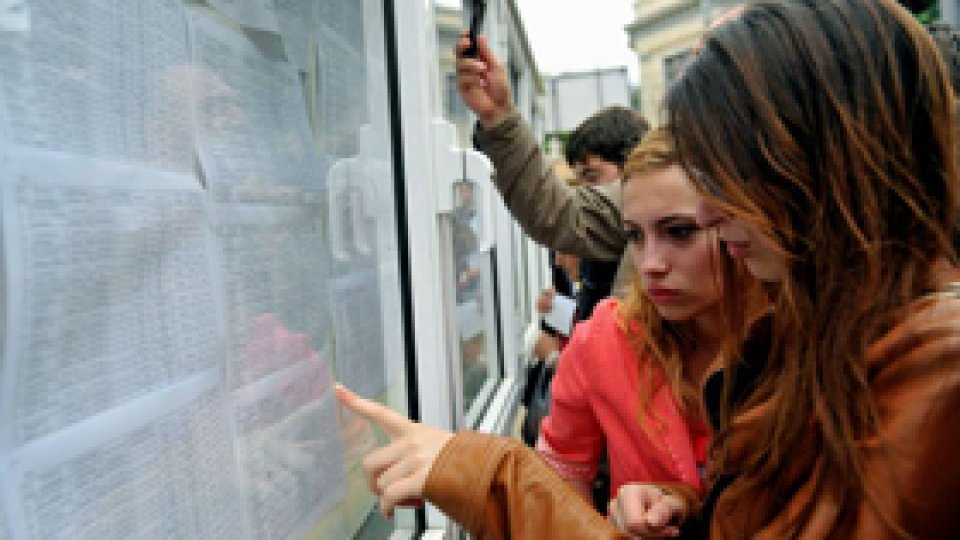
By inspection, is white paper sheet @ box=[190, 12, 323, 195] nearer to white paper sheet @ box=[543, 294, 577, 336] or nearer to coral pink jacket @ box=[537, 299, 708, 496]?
coral pink jacket @ box=[537, 299, 708, 496]

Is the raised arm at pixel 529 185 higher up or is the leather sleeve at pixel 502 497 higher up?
the raised arm at pixel 529 185

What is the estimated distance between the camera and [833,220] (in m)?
0.65

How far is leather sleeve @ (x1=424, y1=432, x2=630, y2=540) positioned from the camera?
0.78 metres

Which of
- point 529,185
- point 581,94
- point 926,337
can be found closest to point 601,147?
point 529,185

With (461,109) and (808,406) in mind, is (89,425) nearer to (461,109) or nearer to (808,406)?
(808,406)

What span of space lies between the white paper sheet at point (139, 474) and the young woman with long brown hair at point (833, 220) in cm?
55

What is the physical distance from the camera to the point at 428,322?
132cm

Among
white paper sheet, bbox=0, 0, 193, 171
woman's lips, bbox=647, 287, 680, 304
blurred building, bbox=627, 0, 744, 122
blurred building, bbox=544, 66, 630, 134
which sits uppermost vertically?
blurred building, bbox=627, 0, 744, 122

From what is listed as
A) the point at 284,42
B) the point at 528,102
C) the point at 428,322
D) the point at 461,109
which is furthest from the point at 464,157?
the point at 528,102

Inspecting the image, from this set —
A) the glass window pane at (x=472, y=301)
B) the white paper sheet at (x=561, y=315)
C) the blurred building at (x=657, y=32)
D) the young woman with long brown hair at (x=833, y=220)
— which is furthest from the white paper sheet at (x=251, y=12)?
the blurred building at (x=657, y=32)

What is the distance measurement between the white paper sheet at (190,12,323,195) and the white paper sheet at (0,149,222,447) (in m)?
0.07

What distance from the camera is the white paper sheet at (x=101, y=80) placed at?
483 mm

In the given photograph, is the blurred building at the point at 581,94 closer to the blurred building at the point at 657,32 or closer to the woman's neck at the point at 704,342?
the woman's neck at the point at 704,342

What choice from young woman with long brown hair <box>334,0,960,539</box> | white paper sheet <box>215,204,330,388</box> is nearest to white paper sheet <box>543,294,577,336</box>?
white paper sheet <box>215,204,330,388</box>
